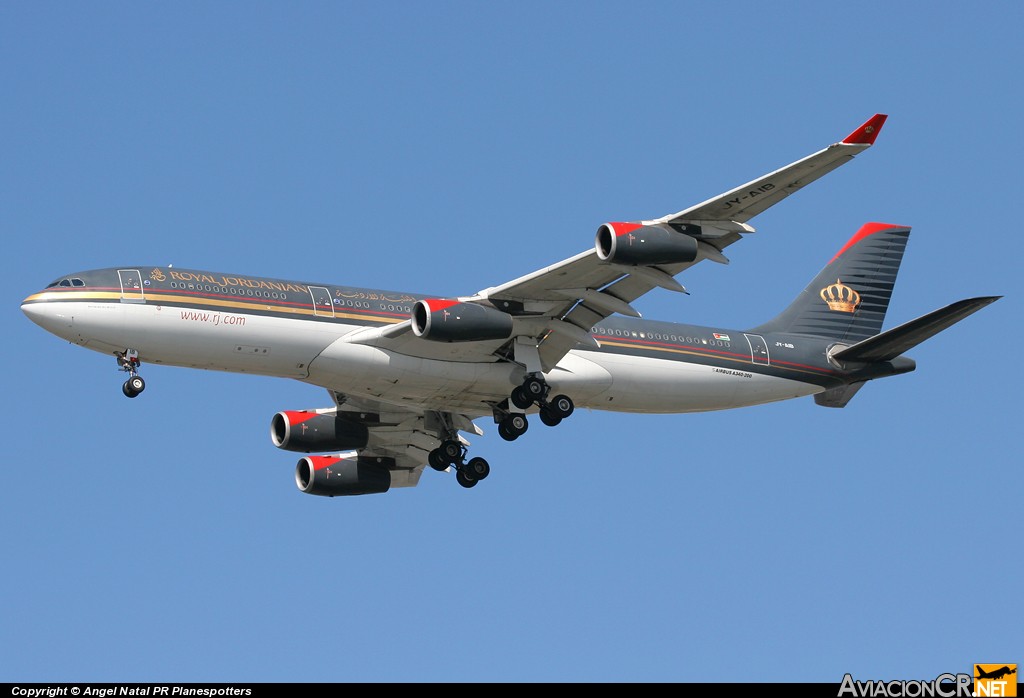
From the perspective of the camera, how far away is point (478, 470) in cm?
4681

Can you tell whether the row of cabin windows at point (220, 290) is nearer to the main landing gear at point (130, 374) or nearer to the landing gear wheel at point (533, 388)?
the main landing gear at point (130, 374)

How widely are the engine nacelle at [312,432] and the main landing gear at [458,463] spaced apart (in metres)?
2.71

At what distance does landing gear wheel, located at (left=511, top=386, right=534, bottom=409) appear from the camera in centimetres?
4312

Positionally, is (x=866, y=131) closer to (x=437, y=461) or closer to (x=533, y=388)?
(x=533, y=388)

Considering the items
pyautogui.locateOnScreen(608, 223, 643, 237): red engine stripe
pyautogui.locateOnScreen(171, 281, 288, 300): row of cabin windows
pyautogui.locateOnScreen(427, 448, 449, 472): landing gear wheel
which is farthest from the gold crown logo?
pyautogui.locateOnScreen(171, 281, 288, 300): row of cabin windows

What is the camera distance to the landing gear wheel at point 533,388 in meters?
43.0

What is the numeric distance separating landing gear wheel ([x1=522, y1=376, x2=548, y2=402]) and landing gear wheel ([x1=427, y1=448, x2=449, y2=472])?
4964 millimetres

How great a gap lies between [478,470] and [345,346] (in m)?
7.57

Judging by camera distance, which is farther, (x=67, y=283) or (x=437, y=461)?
(x=437, y=461)

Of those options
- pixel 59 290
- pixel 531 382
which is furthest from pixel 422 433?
pixel 59 290

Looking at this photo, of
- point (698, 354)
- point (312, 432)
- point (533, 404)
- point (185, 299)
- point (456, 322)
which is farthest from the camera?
point (312, 432)

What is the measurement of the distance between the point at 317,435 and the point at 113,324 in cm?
898

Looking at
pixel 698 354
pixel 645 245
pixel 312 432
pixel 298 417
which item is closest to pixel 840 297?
pixel 698 354

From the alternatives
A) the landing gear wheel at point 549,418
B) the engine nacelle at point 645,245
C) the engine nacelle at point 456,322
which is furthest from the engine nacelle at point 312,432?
the engine nacelle at point 645,245
